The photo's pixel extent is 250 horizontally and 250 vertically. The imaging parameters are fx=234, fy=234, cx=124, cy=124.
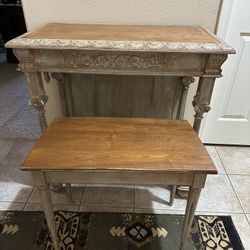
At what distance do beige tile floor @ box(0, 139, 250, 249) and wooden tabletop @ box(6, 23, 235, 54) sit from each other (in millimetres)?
830

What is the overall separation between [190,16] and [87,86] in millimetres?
617

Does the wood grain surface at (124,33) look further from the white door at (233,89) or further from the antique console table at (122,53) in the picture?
the white door at (233,89)

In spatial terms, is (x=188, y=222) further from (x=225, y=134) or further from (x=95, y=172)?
(x=225, y=134)

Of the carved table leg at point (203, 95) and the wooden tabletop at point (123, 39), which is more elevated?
the wooden tabletop at point (123, 39)

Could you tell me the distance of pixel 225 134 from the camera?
1699 mm

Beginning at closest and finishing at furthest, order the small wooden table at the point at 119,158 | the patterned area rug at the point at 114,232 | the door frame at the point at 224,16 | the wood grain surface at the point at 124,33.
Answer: the small wooden table at the point at 119,158, the wood grain surface at the point at 124,33, the patterned area rug at the point at 114,232, the door frame at the point at 224,16

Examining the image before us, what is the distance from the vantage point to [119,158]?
2.62 ft

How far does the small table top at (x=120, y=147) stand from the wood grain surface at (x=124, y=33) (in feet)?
1.11

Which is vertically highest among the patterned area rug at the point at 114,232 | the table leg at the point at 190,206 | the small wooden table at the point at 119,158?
the small wooden table at the point at 119,158

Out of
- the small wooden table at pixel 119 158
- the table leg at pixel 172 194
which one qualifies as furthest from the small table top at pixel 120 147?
the table leg at pixel 172 194

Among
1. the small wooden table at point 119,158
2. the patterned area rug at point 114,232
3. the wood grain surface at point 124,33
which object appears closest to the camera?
Answer: the small wooden table at point 119,158

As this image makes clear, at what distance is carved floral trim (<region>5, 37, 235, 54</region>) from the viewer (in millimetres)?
817

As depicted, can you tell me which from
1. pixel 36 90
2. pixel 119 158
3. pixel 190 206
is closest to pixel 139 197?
pixel 190 206

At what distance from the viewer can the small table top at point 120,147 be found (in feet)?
2.51
